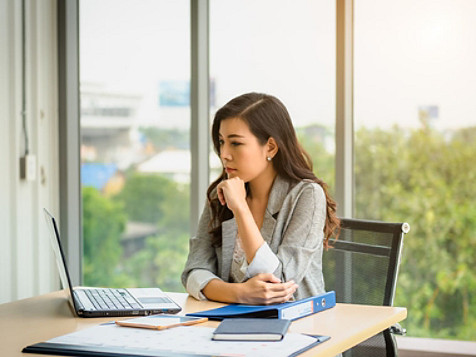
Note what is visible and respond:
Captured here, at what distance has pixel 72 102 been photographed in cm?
324

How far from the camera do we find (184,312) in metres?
1.64

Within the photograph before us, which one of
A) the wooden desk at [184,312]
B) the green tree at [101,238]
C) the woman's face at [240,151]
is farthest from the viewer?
the green tree at [101,238]

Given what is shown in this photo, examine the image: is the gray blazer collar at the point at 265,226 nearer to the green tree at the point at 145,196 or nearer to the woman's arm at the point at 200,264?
the woman's arm at the point at 200,264

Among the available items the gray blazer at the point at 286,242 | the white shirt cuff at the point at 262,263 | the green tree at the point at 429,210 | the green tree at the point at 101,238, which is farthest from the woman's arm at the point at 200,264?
the green tree at the point at 101,238

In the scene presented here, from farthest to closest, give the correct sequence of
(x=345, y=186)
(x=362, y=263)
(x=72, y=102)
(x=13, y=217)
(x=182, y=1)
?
(x=182, y=1)
(x=72, y=102)
(x=13, y=217)
(x=345, y=186)
(x=362, y=263)

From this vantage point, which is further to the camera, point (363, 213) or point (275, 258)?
point (363, 213)

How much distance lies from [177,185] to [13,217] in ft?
4.55

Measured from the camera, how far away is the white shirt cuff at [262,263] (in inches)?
70.9

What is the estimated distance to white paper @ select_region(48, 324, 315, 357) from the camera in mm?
1203

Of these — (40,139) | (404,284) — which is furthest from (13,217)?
(404,284)

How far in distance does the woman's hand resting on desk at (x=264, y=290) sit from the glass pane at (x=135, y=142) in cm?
250

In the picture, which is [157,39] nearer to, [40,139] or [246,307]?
[40,139]

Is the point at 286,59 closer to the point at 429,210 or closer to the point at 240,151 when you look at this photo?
the point at 429,210

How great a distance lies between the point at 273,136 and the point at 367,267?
48 centimetres
